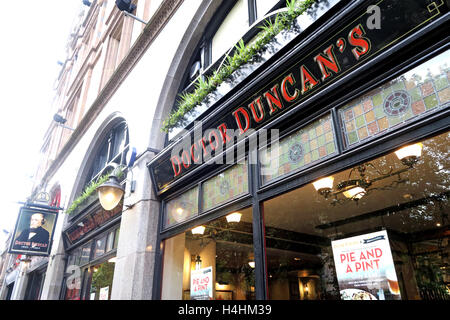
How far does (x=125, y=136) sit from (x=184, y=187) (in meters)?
4.18

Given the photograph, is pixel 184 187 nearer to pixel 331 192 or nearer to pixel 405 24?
pixel 331 192

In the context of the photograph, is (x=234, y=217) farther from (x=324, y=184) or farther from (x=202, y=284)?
(x=324, y=184)

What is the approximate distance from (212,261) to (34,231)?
9.28 m

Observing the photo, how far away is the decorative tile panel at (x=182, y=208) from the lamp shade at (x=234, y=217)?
0.74 meters

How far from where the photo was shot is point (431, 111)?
294cm

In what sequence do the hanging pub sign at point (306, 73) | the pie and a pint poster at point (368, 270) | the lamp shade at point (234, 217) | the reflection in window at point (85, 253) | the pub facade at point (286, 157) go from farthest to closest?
the reflection in window at point (85, 253)
the lamp shade at point (234, 217)
the pie and a pint poster at point (368, 270)
the pub facade at point (286, 157)
the hanging pub sign at point (306, 73)

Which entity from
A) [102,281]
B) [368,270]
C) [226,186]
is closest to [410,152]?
[368,270]

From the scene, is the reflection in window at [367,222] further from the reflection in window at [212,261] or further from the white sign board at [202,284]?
the white sign board at [202,284]

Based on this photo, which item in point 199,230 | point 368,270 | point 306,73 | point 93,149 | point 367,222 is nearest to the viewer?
point 368,270

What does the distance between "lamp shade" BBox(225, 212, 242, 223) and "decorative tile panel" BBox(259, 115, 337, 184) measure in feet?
2.86

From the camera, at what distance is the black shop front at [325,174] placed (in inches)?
127

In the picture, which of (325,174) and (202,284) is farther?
(202,284)

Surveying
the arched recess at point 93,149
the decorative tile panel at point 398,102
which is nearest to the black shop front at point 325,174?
the decorative tile panel at point 398,102

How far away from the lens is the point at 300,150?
4188 mm
